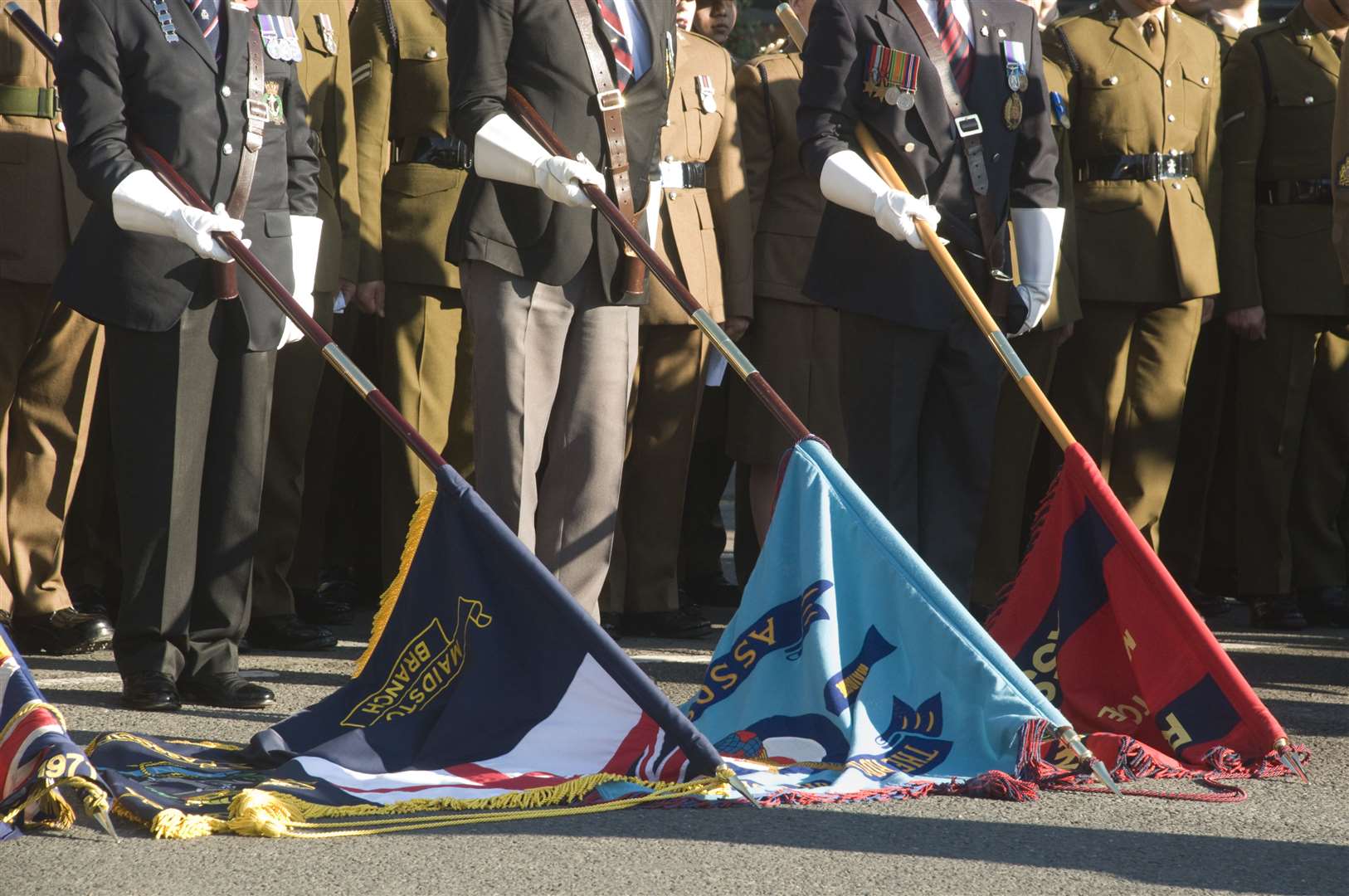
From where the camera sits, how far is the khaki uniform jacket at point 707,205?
236 inches

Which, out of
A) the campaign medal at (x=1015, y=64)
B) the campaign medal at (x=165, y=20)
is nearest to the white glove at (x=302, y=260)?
the campaign medal at (x=165, y=20)

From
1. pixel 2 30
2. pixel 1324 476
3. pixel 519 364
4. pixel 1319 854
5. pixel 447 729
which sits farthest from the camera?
pixel 1324 476

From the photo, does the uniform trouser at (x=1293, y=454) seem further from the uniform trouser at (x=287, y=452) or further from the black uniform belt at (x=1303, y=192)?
the uniform trouser at (x=287, y=452)

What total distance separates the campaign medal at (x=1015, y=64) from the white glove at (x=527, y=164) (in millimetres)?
1088

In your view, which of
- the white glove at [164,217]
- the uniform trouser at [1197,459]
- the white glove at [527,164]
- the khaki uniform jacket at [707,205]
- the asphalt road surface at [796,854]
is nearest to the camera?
the asphalt road surface at [796,854]

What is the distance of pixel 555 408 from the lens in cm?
490

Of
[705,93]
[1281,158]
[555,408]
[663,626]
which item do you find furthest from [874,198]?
[1281,158]

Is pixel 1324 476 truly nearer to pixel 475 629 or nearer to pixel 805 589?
pixel 805 589

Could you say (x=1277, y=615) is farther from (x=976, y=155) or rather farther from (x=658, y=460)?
(x=976, y=155)

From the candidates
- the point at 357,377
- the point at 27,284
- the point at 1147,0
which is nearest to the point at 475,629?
the point at 357,377

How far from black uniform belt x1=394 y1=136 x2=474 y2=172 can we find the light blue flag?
2.16 metres

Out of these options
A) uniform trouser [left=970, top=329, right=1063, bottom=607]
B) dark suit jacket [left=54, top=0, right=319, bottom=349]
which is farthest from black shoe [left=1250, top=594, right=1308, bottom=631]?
dark suit jacket [left=54, top=0, right=319, bottom=349]

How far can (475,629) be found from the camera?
395 centimetres

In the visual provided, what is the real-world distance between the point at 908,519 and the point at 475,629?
1.38 meters
